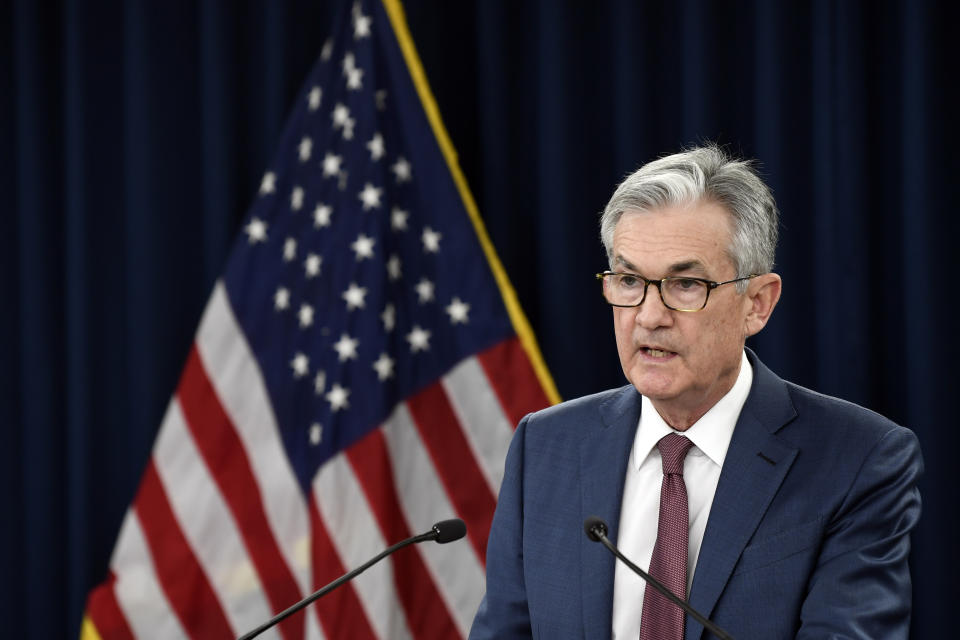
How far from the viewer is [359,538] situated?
2971mm

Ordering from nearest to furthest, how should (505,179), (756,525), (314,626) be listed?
(756,525) < (314,626) < (505,179)

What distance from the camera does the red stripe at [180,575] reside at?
3.07m

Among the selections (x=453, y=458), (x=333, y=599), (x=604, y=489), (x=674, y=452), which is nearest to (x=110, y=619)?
(x=333, y=599)

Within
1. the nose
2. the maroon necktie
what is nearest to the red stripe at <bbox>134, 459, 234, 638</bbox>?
the maroon necktie

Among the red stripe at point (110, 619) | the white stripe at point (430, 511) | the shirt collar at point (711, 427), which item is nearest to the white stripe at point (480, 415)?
the white stripe at point (430, 511)

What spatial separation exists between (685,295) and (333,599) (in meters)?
1.63

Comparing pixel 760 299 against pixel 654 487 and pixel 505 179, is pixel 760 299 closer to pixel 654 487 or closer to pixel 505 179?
pixel 654 487

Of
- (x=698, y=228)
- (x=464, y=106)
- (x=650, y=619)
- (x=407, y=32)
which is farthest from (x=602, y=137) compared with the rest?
(x=650, y=619)

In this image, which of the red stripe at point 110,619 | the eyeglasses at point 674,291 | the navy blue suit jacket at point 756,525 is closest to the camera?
the navy blue suit jacket at point 756,525

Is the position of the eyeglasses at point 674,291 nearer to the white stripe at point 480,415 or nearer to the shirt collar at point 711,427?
the shirt collar at point 711,427

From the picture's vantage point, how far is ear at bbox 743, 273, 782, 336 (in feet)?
5.76

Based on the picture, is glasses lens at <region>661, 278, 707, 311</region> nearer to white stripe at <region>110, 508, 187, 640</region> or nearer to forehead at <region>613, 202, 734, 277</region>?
forehead at <region>613, 202, 734, 277</region>

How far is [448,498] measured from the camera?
119 inches

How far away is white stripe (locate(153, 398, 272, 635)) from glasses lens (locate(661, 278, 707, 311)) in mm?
1797
